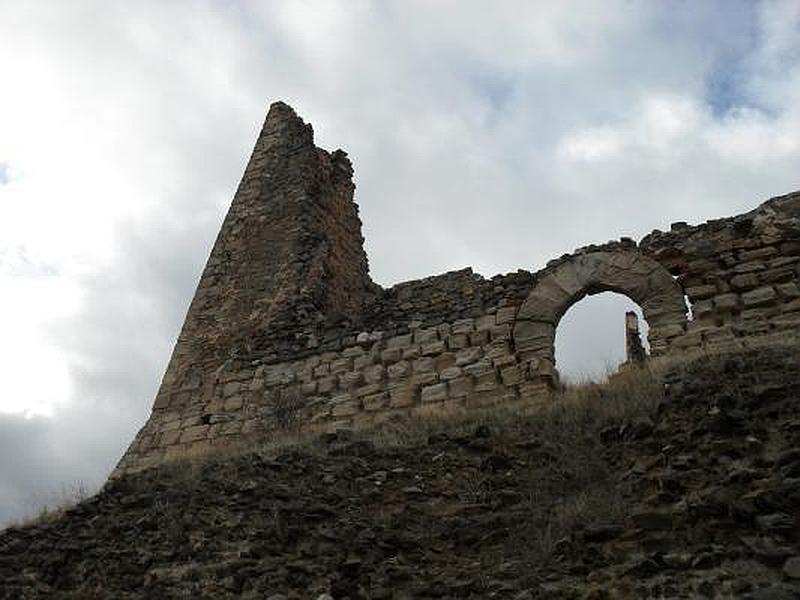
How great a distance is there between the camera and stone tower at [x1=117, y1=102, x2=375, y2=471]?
11.9m

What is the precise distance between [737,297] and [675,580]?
5016 mm

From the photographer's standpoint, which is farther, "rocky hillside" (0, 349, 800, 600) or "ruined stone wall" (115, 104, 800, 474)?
"ruined stone wall" (115, 104, 800, 474)

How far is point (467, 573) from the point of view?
530cm

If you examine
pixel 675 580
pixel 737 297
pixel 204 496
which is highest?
pixel 737 297

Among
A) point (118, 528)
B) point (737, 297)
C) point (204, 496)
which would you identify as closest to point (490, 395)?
point (737, 297)

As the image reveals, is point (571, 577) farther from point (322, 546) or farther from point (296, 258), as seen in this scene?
point (296, 258)

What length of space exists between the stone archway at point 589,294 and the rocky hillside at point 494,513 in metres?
1.28

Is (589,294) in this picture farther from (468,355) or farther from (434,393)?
(434,393)

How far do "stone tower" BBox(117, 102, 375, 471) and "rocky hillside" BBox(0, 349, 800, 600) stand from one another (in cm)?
377

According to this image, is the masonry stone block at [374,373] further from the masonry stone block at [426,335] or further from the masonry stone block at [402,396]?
the masonry stone block at [426,335]

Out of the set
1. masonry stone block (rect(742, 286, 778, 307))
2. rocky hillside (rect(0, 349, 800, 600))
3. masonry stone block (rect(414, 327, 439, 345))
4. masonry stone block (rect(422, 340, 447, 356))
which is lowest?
rocky hillside (rect(0, 349, 800, 600))

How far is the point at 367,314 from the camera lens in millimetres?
11109

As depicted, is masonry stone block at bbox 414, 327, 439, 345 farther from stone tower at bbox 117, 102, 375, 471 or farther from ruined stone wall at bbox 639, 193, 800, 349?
ruined stone wall at bbox 639, 193, 800, 349

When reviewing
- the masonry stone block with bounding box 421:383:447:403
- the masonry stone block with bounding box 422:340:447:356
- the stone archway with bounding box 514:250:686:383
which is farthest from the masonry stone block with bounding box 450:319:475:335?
the masonry stone block with bounding box 421:383:447:403
